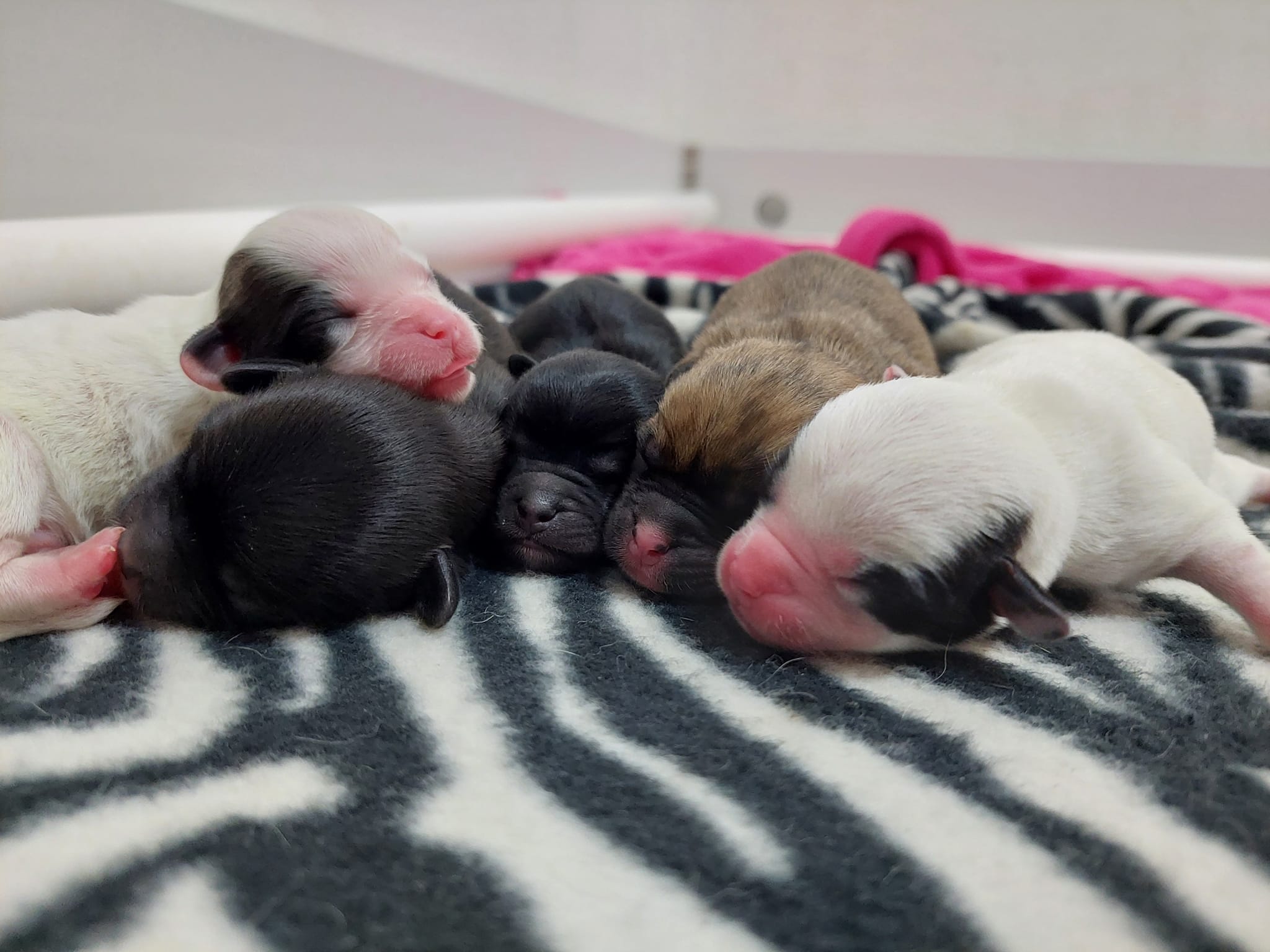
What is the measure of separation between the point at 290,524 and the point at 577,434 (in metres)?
0.60

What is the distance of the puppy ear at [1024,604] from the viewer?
3.68ft

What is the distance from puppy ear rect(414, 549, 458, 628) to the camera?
131 centimetres

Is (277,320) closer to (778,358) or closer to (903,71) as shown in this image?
(778,358)

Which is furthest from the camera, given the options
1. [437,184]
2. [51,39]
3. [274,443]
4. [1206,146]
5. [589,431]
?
[1206,146]

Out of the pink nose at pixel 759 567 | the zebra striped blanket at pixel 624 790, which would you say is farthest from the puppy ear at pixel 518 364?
the pink nose at pixel 759 567

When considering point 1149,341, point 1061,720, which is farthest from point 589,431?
point 1149,341

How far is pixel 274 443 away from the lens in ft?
4.36

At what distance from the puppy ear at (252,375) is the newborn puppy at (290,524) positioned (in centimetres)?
14

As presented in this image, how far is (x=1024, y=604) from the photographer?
1146 mm

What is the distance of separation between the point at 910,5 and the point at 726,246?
2.74 metres

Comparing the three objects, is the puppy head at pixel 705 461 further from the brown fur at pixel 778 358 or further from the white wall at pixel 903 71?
the white wall at pixel 903 71

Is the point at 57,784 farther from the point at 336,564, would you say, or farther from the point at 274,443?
the point at 274,443

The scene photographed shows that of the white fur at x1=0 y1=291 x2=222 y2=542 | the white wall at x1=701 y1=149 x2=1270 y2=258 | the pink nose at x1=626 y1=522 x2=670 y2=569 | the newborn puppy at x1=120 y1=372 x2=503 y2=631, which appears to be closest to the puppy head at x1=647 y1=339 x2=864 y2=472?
the pink nose at x1=626 y1=522 x2=670 y2=569

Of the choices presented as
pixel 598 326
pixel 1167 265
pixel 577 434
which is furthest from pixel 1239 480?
pixel 1167 265
